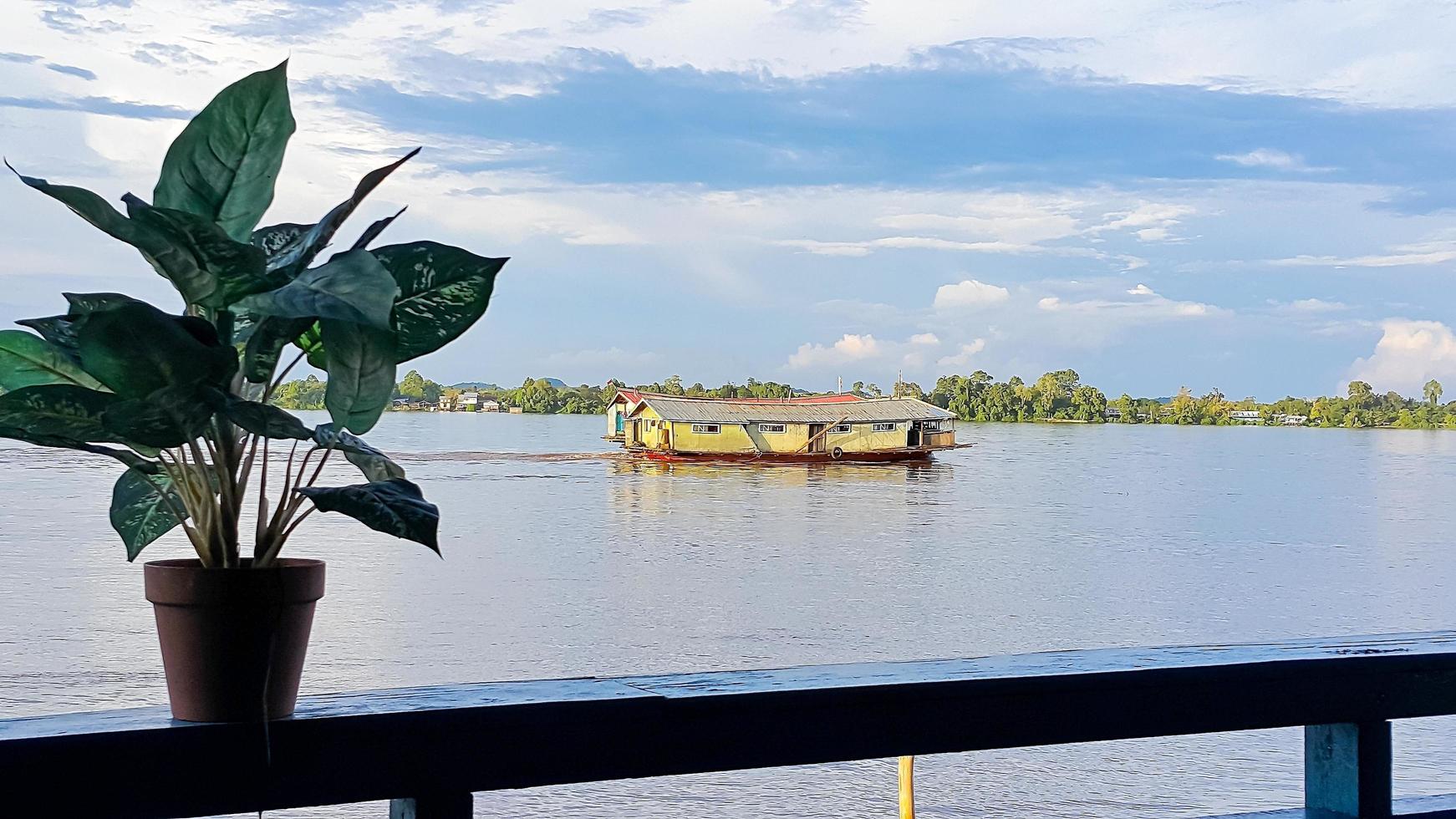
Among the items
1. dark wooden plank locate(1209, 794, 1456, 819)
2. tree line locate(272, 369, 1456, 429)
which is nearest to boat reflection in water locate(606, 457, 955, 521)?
tree line locate(272, 369, 1456, 429)

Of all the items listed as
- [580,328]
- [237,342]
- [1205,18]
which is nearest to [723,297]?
[580,328]

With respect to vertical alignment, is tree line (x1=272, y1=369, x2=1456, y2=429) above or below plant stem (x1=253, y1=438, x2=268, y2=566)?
above

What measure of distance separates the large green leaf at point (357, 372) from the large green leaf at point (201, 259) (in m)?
0.04

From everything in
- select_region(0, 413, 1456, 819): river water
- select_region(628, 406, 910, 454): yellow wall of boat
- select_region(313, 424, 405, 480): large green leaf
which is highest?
select_region(313, 424, 405, 480): large green leaf

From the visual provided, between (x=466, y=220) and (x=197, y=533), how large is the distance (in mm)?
49730

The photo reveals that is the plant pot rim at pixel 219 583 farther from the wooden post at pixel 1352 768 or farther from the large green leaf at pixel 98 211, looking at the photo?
the wooden post at pixel 1352 768

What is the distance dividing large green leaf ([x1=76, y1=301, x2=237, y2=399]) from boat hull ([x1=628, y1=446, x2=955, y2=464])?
38247 mm

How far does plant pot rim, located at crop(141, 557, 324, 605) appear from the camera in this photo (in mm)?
734

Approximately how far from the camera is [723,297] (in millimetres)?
60688

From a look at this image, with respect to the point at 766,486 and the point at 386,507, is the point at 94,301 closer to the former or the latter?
the point at 386,507

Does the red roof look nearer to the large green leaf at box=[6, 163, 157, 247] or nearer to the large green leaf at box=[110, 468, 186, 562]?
the large green leaf at box=[110, 468, 186, 562]

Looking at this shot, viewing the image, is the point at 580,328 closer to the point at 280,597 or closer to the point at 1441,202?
the point at 1441,202

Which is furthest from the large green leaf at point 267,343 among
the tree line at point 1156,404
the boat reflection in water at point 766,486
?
the tree line at point 1156,404

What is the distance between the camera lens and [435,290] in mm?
753
